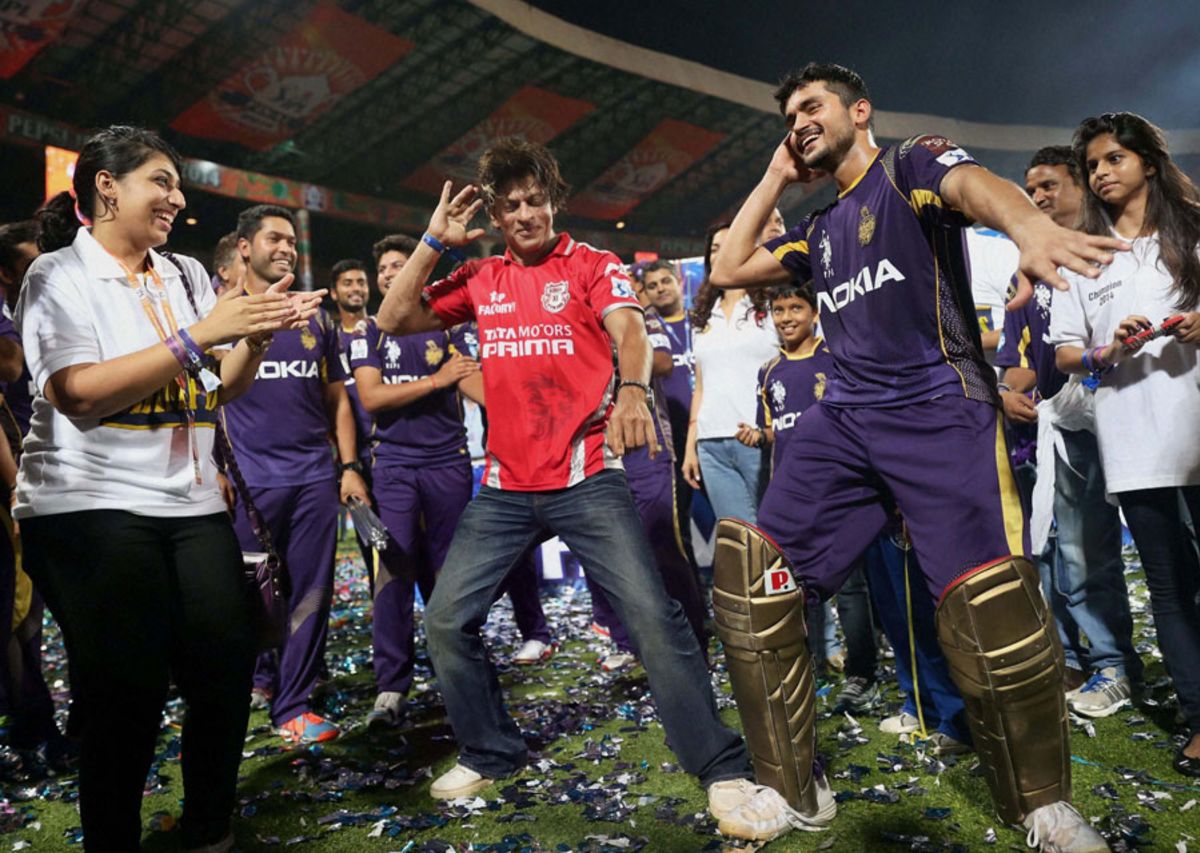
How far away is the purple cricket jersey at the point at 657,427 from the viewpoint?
504 centimetres

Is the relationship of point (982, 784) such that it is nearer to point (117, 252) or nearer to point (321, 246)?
point (117, 252)

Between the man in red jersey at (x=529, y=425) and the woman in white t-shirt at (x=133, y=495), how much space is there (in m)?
0.73

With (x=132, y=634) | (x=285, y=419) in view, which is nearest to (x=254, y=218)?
(x=285, y=419)

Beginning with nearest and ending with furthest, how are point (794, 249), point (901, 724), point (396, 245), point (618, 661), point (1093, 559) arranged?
1. point (794, 249)
2. point (901, 724)
3. point (1093, 559)
4. point (618, 661)
5. point (396, 245)

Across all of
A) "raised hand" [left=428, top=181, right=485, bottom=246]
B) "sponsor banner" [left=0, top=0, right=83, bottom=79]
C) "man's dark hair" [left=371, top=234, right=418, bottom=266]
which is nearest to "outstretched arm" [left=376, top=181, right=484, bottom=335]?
"raised hand" [left=428, top=181, right=485, bottom=246]

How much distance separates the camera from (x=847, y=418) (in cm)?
271

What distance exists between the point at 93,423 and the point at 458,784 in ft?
5.50

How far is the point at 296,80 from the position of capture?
19750 mm

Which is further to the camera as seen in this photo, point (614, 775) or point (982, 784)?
point (614, 775)

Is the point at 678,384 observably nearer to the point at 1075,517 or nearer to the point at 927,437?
the point at 1075,517

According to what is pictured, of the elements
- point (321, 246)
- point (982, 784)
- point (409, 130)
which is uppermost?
→ point (409, 130)

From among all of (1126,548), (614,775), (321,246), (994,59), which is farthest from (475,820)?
(994,59)

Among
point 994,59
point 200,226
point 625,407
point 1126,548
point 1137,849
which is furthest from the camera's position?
point 994,59

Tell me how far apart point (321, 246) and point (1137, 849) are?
24.8 metres
